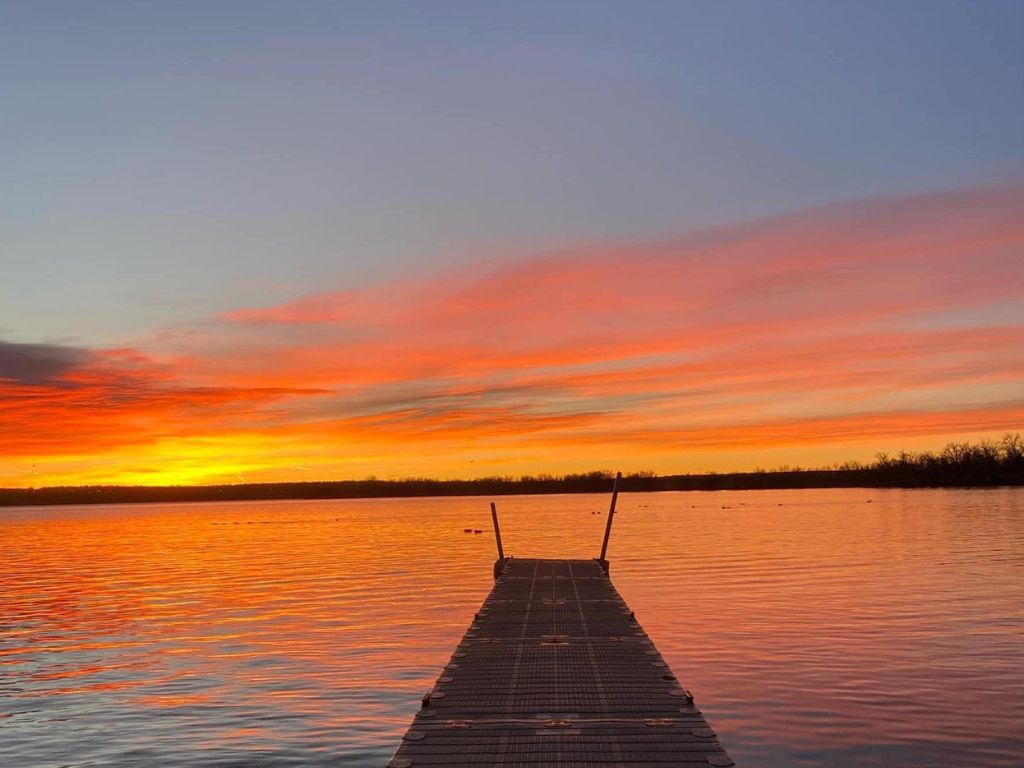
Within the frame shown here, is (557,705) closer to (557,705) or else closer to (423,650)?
(557,705)

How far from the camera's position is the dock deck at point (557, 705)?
1051 cm

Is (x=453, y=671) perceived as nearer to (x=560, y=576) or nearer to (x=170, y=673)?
(x=170, y=673)

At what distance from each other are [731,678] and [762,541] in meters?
38.8

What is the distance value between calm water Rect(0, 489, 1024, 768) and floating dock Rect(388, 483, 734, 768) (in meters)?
1.76

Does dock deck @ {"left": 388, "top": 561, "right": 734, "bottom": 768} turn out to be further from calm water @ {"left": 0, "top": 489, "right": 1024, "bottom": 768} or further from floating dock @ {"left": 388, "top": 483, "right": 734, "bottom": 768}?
calm water @ {"left": 0, "top": 489, "right": 1024, "bottom": 768}

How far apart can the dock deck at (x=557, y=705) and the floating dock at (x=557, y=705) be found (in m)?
0.01

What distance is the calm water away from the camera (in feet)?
49.9

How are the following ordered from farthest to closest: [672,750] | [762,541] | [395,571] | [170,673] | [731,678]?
1. [762,541]
2. [395,571]
3. [170,673]
4. [731,678]
5. [672,750]

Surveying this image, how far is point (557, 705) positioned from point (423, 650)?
1093 cm

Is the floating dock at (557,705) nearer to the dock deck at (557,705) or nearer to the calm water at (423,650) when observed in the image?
the dock deck at (557,705)

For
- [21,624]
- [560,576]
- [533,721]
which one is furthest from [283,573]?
[533,721]

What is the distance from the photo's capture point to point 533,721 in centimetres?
1195

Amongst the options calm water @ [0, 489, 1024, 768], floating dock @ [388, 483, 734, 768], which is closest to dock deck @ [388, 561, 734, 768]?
floating dock @ [388, 483, 734, 768]

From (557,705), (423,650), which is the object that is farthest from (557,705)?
(423,650)
